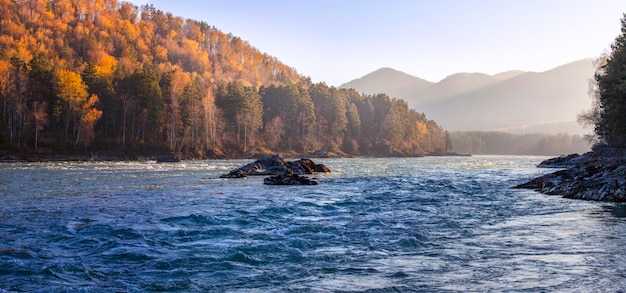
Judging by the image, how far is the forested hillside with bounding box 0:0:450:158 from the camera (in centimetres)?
8312

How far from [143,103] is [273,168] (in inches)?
2450

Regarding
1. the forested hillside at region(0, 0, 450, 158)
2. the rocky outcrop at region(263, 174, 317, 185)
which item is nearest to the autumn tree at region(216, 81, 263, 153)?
the forested hillside at region(0, 0, 450, 158)

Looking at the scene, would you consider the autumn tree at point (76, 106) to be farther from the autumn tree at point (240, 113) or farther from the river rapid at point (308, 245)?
the river rapid at point (308, 245)

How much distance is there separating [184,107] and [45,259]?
9753 centimetres

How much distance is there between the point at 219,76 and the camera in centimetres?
18388

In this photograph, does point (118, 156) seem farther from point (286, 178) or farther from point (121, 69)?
point (286, 178)

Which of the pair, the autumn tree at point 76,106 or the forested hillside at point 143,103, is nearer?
the forested hillside at point 143,103

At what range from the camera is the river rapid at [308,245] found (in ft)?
29.1

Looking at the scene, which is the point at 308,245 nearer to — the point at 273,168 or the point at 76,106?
the point at 273,168

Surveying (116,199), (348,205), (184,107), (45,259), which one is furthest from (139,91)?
(45,259)

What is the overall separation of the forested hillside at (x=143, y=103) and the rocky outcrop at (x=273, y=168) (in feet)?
161

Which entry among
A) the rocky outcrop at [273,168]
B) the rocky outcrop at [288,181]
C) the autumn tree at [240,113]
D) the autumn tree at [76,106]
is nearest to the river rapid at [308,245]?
the rocky outcrop at [288,181]

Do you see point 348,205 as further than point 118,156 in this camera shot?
No

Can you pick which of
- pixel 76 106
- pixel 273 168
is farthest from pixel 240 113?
pixel 273 168
